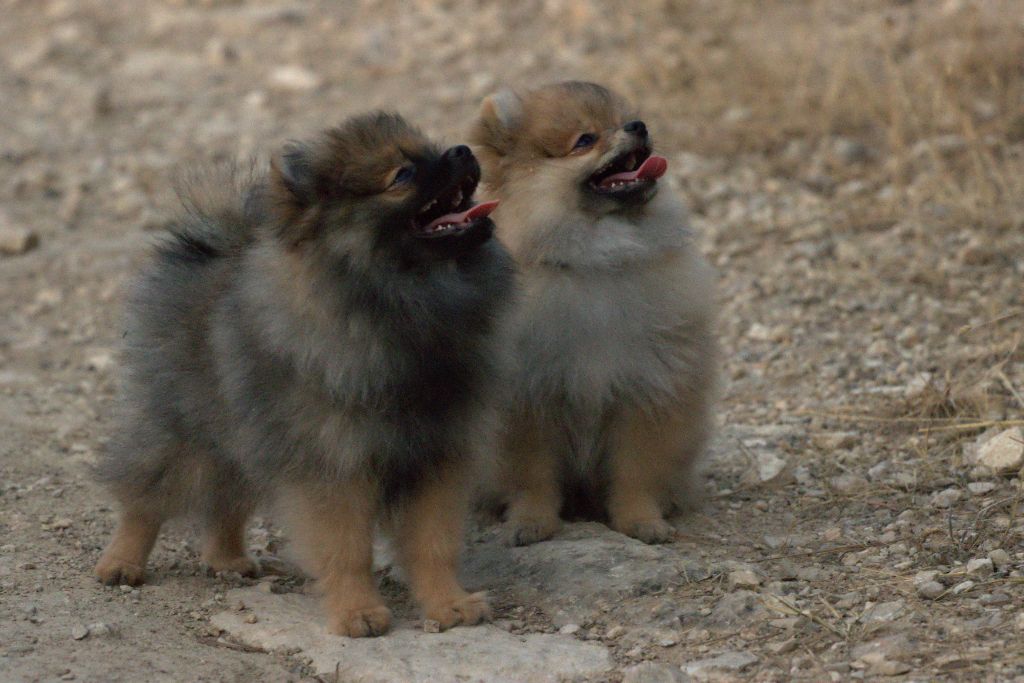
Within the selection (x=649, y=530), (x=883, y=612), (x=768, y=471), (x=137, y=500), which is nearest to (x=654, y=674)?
(x=883, y=612)

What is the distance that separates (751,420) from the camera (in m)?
5.90

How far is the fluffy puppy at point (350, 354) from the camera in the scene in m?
3.95

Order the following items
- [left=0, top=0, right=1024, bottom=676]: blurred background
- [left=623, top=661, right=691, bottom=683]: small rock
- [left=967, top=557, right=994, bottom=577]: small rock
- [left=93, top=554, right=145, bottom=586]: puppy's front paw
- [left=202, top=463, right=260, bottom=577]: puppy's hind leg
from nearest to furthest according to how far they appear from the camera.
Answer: [left=623, top=661, right=691, bottom=683]: small rock, [left=967, top=557, right=994, bottom=577]: small rock, [left=202, top=463, right=260, bottom=577]: puppy's hind leg, [left=93, top=554, right=145, bottom=586]: puppy's front paw, [left=0, top=0, right=1024, bottom=676]: blurred background

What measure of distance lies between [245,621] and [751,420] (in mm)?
2467

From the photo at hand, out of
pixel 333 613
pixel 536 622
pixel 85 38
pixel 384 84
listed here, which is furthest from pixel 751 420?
pixel 85 38

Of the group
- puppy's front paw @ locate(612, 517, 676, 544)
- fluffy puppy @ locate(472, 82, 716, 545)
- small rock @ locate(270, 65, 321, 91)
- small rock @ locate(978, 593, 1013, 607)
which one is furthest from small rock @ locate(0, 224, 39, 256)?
small rock @ locate(978, 593, 1013, 607)

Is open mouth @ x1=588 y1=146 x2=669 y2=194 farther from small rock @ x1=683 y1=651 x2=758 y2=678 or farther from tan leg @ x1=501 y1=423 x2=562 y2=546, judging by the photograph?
small rock @ x1=683 y1=651 x2=758 y2=678

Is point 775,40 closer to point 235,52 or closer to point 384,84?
point 384,84

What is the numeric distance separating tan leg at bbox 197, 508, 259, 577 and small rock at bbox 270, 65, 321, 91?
20.0ft

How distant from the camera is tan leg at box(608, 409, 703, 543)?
Answer: 189 inches

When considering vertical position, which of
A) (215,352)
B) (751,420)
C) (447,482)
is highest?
(215,352)

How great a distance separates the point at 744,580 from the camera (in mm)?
4254

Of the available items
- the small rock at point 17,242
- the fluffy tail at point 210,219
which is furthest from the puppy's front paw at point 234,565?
the small rock at point 17,242

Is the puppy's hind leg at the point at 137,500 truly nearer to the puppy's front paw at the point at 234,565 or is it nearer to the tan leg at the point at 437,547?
the puppy's front paw at the point at 234,565
